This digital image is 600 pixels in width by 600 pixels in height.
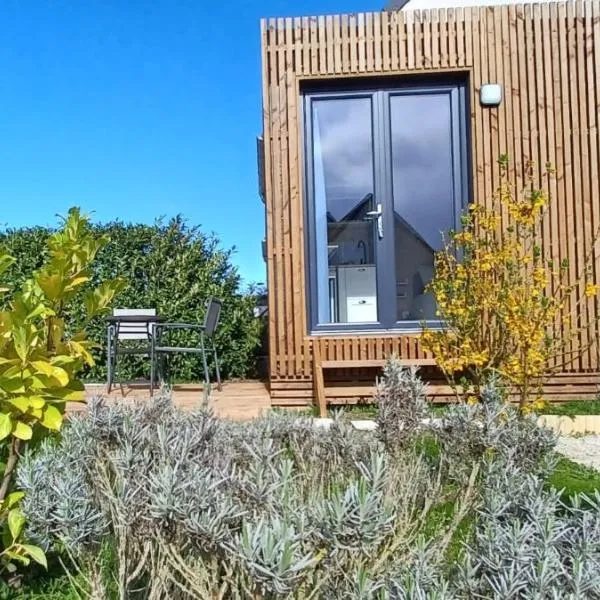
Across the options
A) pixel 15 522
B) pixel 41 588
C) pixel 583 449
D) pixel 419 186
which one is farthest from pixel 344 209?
pixel 15 522

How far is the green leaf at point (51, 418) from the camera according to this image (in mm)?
1800

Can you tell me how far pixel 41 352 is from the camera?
189cm

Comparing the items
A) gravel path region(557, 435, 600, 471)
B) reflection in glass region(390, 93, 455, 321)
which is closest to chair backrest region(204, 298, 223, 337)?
reflection in glass region(390, 93, 455, 321)

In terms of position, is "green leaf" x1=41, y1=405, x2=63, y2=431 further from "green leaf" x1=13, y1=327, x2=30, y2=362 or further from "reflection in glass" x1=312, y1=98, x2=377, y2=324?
"reflection in glass" x1=312, y1=98, x2=377, y2=324

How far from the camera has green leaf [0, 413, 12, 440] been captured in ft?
5.38

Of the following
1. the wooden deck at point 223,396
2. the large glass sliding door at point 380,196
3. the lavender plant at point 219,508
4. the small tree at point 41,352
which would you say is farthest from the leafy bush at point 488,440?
the large glass sliding door at point 380,196

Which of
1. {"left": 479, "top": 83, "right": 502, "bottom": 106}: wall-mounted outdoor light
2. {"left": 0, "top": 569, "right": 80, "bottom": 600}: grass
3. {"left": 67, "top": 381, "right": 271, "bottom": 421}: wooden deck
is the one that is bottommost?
{"left": 0, "top": 569, "right": 80, "bottom": 600}: grass

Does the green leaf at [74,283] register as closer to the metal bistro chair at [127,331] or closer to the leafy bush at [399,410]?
the leafy bush at [399,410]

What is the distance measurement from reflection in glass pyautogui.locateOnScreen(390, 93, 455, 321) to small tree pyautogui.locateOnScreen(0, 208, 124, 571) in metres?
4.33

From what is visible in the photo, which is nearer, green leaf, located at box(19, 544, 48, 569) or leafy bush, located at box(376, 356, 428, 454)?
green leaf, located at box(19, 544, 48, 569)

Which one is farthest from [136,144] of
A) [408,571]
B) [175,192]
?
[408,571]

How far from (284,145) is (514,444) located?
174 inches

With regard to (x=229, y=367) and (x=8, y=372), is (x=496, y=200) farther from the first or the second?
(x=8, y=372)

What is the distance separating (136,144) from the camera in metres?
14.7
